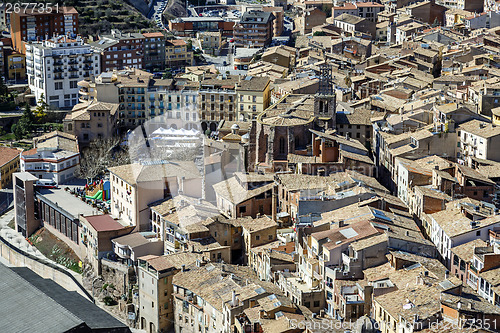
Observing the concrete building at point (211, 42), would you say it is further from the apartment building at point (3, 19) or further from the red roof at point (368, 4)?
the apartment building at point (3, 19)

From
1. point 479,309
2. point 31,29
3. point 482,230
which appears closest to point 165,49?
point 31,29

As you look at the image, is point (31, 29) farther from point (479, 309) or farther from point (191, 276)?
point (479, 309)

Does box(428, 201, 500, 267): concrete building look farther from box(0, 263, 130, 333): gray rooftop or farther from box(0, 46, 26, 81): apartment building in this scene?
box(0, 46, 26, 81): apartment building

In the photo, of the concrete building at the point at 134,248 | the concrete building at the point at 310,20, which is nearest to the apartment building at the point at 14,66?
the concrete building at the point at 310,20

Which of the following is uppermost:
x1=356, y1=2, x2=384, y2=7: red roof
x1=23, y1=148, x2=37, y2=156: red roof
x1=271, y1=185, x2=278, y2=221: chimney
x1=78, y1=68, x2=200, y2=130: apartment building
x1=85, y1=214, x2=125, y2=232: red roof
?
x1=356, y1=2, x2=384, y2=7: red roof

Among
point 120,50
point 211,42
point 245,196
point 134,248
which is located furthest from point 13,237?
point 211,42

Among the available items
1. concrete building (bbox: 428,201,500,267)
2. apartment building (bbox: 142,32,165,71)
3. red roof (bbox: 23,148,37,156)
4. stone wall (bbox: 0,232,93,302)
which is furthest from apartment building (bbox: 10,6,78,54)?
concrete building (bbox: 428,201,500,267)
